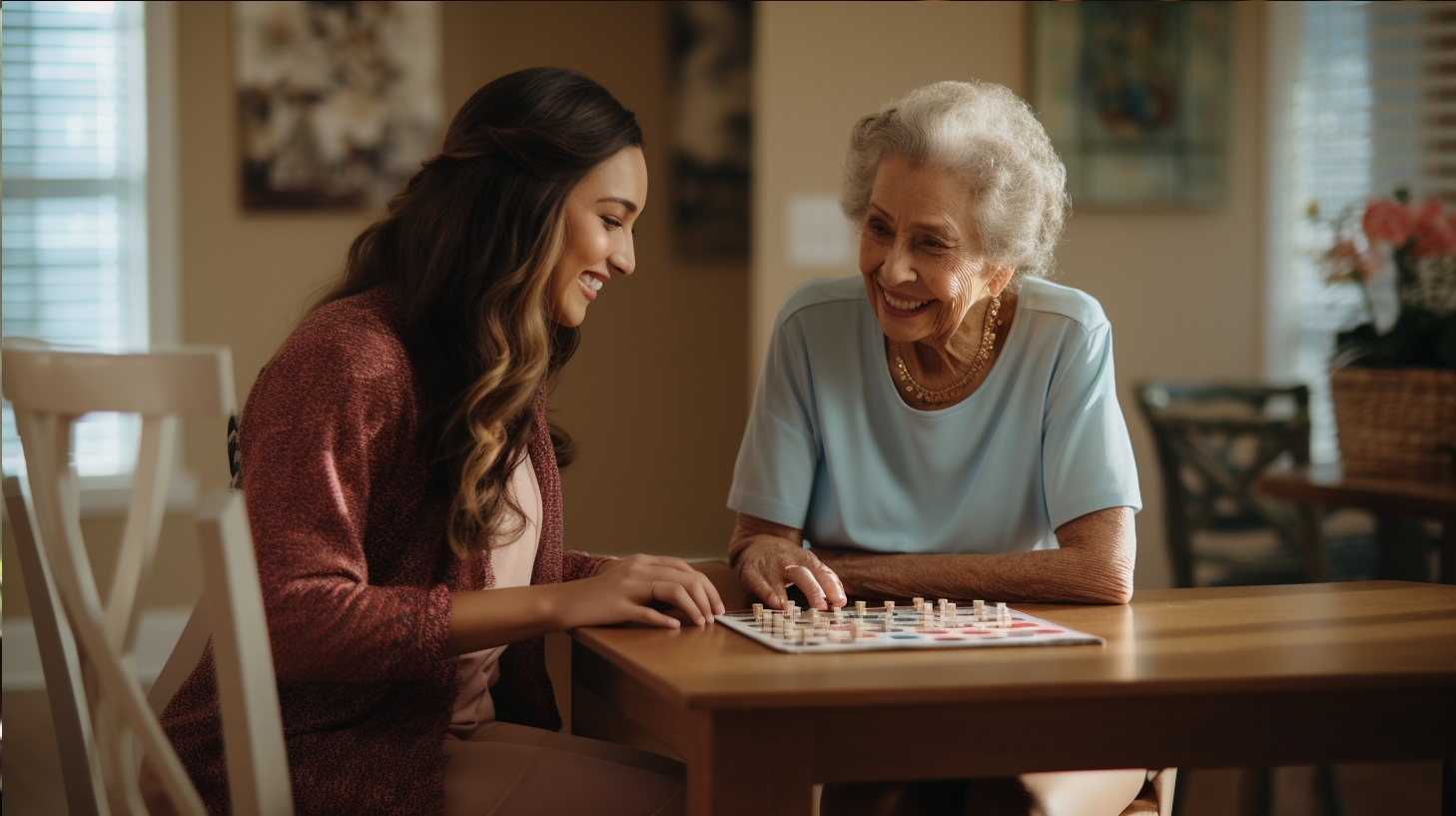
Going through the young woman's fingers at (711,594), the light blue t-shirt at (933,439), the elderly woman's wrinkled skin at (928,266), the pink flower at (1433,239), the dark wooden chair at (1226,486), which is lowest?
the dark wooden chair at (1226,486)

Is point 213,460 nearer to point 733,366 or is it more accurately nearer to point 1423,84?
point 733,366

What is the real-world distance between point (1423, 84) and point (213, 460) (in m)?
4.18

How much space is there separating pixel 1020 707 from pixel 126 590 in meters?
0.81

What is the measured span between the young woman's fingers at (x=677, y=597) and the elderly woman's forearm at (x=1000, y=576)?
304mm

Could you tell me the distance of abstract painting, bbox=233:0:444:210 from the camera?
3.87 metres

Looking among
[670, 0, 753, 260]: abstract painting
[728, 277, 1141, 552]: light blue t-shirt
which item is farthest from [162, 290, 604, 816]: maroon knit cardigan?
[670, 0, 753, 260]: abstract painting

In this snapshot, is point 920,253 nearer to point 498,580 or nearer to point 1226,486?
point 498,580

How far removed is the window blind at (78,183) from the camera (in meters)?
3.71

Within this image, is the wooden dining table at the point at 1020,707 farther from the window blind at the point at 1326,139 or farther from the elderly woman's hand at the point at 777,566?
the window blind at the point at 1326,139

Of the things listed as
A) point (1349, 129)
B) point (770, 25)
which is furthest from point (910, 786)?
point (1349, 129)

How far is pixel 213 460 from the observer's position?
397 centimetres

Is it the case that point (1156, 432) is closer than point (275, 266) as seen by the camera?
Yes

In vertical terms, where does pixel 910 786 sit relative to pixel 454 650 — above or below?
below

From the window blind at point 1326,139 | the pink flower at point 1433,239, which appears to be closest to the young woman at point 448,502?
the pink flower at point 1433,239
